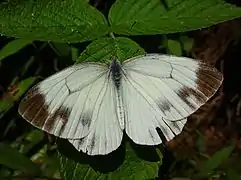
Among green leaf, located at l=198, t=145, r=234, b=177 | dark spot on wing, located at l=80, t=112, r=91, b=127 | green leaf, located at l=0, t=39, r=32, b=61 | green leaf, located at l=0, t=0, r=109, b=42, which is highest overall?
green leaf, located at l=0, t=0, r=109, b=42

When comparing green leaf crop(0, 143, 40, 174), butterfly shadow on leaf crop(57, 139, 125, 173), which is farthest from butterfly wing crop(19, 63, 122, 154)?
green leaf crop(0, 143, 40, 174)

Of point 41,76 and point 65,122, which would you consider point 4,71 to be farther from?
point 65,122

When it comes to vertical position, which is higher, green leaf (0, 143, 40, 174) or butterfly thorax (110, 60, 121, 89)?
butterfly thorax (110, 60, 121, 89)

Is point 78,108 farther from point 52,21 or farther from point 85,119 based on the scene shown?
point 52,21

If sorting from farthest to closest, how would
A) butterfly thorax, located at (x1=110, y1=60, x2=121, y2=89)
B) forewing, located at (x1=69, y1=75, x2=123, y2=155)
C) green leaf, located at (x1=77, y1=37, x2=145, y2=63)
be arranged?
green leaf, located at (x1=77, y1=37, x2=145, y2=63), butterfly thorax, located at (x1=110, y1=60, x2=121, y2=89), forewing, located at (x1=69, y1=75, x2=123, y2=155)

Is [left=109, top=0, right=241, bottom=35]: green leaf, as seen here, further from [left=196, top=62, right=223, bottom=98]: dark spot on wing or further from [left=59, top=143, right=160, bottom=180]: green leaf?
[left=59, top=143, right=160, bottom=180]: green leaf

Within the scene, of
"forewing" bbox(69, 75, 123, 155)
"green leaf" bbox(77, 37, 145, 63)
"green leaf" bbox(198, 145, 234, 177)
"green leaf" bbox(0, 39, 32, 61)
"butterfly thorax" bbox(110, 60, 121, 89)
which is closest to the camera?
"forewing" bbox(69, 75, 123, 155)

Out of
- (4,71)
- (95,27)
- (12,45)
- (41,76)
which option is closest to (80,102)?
(95,27)
